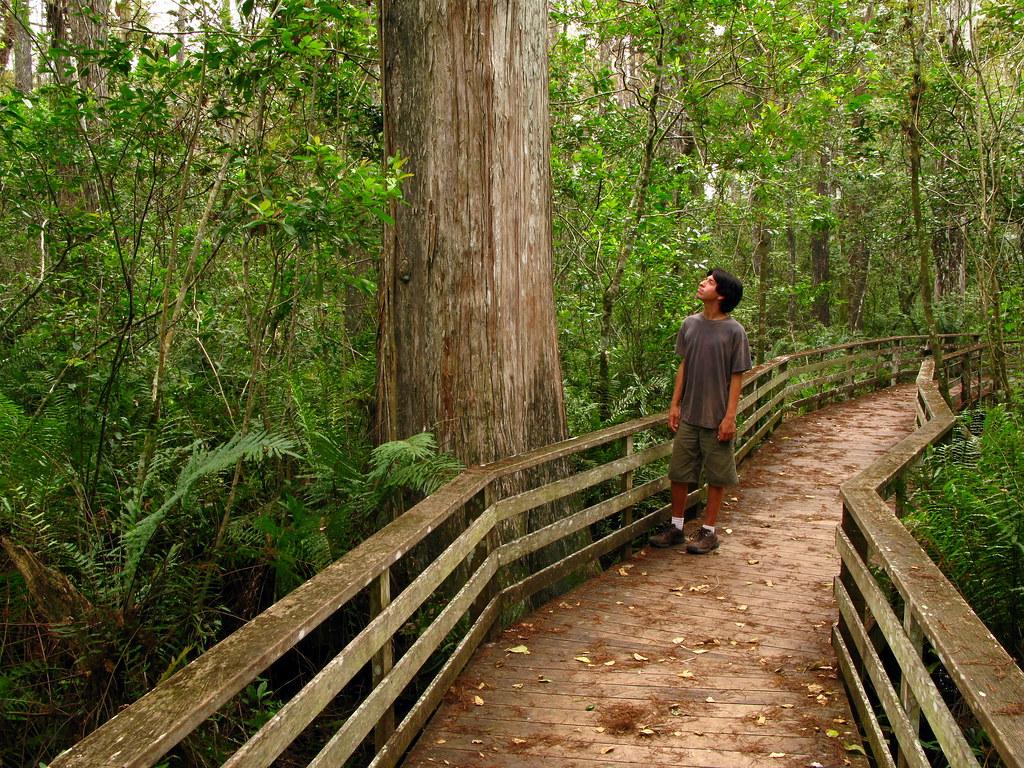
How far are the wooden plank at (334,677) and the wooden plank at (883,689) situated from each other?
205 centimetres

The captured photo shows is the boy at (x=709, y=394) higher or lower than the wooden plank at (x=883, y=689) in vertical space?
higher

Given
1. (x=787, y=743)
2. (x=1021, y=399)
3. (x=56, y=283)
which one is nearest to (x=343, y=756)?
(x=787, y=743)

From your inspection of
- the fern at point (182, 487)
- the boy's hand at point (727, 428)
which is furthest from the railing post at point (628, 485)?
the fern at point (182, 487)

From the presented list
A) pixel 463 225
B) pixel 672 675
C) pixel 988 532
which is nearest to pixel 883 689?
pixel 672 675

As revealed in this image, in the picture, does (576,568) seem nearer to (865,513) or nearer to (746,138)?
(865,513)

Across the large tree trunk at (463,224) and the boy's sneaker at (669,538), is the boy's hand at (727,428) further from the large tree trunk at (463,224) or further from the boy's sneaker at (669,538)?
the large tree trunk at (463,224)

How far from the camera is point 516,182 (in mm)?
5688

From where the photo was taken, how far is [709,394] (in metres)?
6.65

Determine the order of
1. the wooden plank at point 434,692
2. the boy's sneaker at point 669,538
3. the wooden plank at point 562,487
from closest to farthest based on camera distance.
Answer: the wooden plank at point 434,692
the wooden plank at point 562,487
the boy's sneaker at point 669,538

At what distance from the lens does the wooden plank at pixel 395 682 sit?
2.96 m

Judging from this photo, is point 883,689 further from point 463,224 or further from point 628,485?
point 463,224

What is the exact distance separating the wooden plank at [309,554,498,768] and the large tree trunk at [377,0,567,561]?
3.54 feet

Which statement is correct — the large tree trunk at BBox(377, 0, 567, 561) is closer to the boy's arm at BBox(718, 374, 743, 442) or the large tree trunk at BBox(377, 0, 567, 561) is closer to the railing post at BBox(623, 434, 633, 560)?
the railing post at BBox(623, 434, 633, 560)

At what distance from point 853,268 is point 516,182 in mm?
24679
